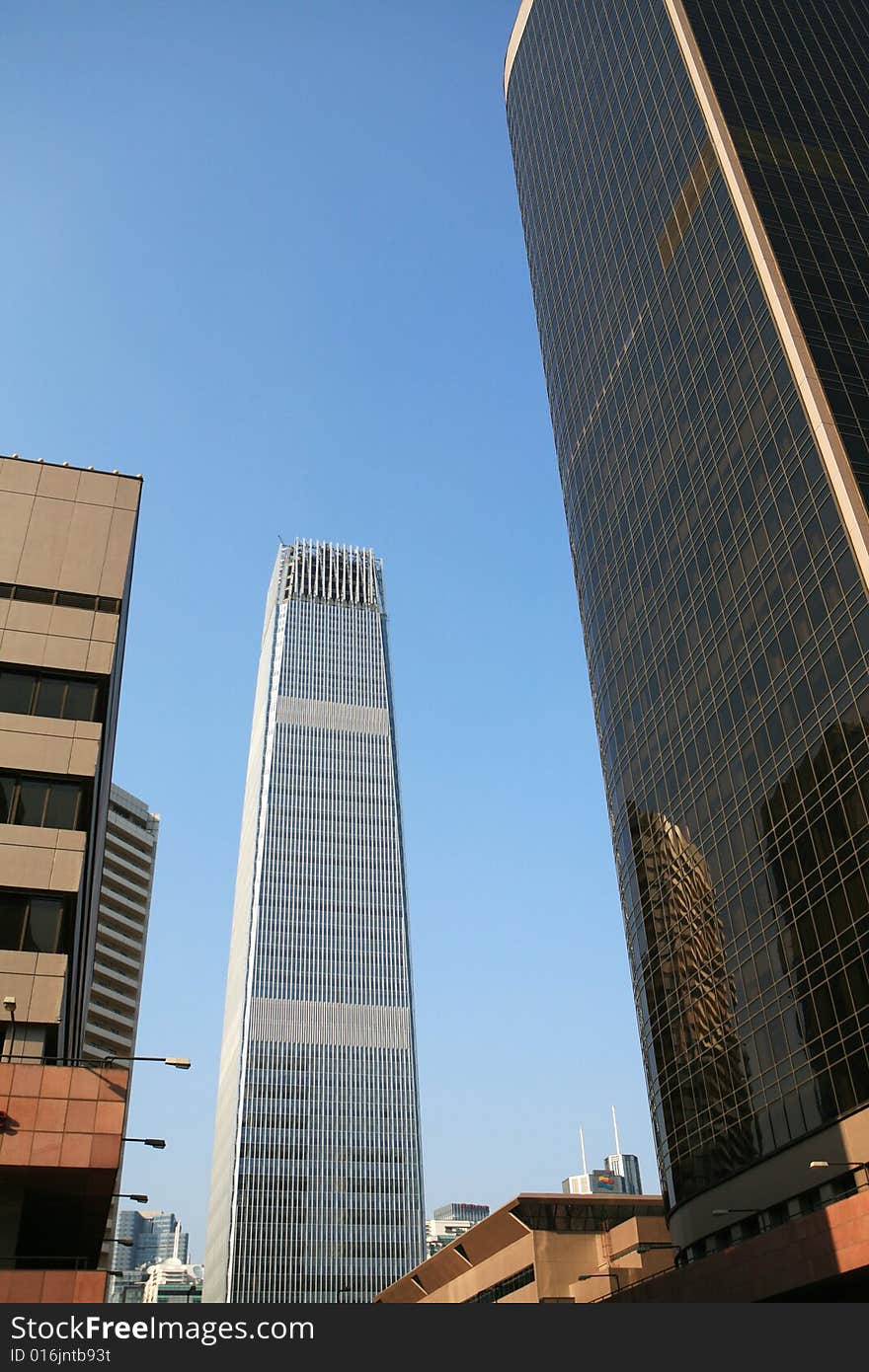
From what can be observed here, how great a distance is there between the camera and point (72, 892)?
40875 millimetres

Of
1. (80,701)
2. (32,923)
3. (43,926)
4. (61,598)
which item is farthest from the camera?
(61,598)

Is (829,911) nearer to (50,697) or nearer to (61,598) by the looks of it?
(50,697)

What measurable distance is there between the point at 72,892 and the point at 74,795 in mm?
4104

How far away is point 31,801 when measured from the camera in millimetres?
42531

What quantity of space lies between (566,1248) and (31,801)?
70.7 meters

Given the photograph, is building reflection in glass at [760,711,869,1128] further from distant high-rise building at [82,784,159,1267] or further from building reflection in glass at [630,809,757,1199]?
distant high-rise building at [82,784,159,1267]

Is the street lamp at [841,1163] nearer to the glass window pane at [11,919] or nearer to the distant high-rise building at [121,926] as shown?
the glass window pane at [11,919]

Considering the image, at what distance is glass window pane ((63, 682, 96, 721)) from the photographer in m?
45.1

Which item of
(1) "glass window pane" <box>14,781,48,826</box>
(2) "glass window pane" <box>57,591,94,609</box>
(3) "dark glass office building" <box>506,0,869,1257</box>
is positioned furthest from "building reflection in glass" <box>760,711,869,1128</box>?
(1) "glass window pane" <box>14,781,48,826</box>

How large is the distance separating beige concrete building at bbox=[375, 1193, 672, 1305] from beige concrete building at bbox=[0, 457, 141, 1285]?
53.6 metres

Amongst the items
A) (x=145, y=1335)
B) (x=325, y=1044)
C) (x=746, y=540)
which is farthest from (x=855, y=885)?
(x=325, y=1044)

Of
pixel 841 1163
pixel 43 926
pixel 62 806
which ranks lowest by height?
pixel 841 1163

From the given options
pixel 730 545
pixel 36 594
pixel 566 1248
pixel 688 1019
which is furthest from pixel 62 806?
pixel 566 1248

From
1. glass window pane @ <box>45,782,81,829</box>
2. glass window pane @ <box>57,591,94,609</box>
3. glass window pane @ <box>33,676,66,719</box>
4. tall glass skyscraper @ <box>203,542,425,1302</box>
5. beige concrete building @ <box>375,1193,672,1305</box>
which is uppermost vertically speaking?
tall glass skyscraper @ <box>203,542,425,1302</box>
